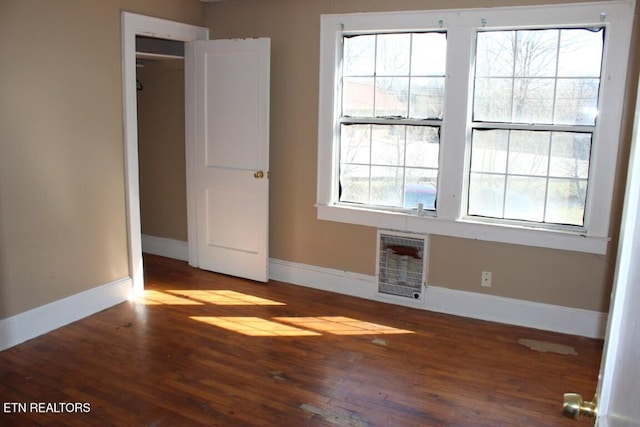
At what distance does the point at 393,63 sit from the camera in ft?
13.6

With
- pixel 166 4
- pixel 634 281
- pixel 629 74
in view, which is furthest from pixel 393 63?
pixel 634 281

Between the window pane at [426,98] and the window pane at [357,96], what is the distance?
→ 13.7 inches

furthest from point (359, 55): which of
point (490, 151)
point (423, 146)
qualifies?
point (490, 151)

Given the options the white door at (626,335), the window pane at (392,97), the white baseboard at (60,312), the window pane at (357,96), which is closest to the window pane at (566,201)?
the window pane at (392,97)

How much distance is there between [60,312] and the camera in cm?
370

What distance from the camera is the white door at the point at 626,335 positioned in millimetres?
812

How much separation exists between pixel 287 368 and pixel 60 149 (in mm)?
2121

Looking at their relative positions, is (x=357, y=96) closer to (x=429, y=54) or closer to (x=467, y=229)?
(x=429, y=54)

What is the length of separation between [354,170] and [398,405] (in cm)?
214

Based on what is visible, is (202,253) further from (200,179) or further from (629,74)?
(629,74)

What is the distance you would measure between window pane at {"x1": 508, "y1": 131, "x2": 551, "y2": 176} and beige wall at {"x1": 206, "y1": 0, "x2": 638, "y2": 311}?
0.57 meters

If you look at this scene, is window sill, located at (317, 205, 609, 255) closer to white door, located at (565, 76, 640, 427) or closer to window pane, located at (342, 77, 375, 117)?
window pane, located at (342, 77, 375, 117)

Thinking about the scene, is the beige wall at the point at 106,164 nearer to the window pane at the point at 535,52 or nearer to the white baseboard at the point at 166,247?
the window pane at the point at 535,52

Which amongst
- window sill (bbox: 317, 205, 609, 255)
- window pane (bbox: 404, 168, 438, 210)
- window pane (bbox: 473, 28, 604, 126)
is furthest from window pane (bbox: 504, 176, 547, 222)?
window pane (bbox: 404, 168, 438, 210)
